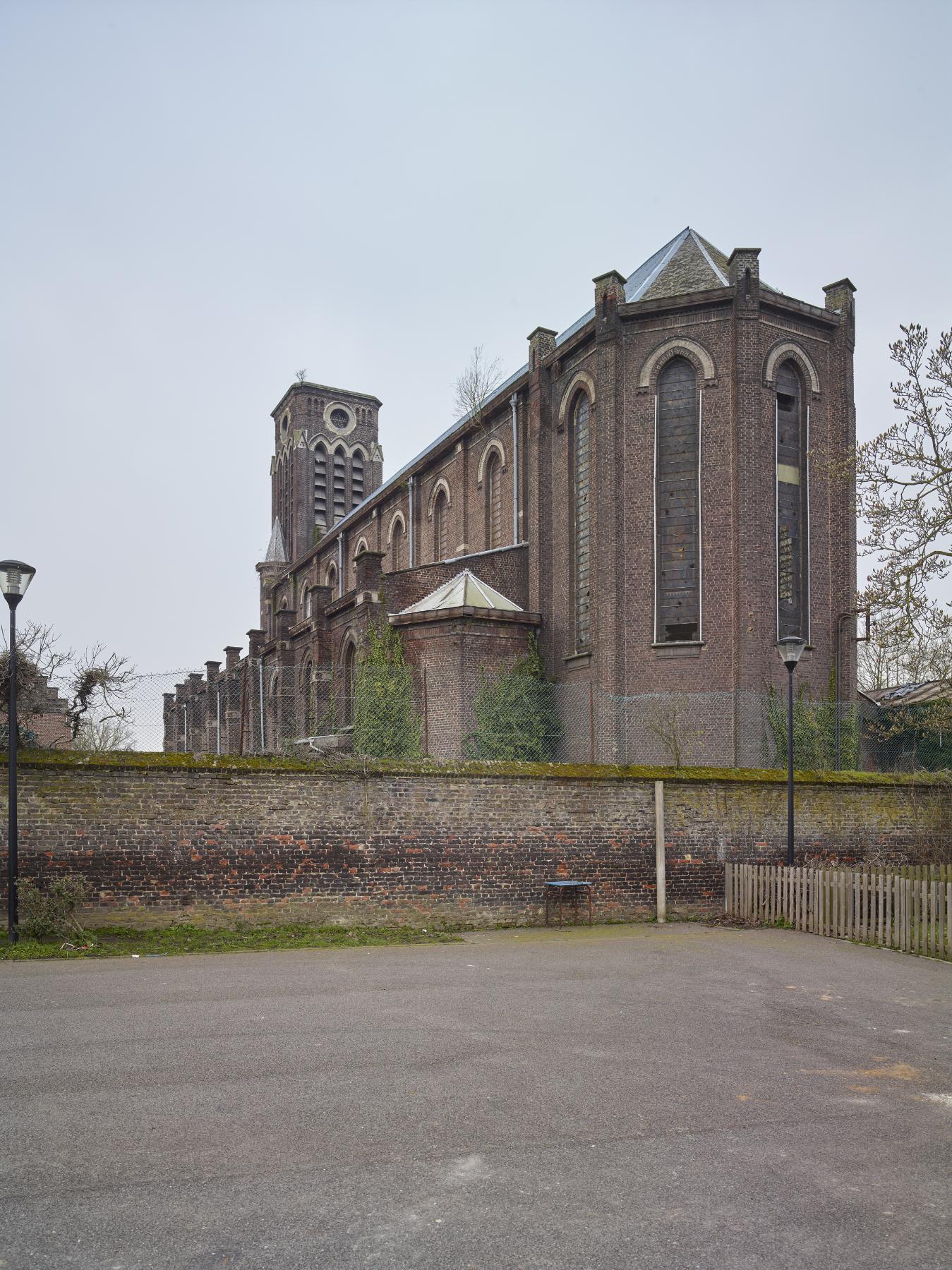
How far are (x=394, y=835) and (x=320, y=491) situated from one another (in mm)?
50472

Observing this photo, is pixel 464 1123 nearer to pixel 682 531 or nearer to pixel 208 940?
pixel 208 940

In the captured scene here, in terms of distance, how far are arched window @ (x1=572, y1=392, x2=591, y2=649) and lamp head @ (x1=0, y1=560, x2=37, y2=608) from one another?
16286 mm

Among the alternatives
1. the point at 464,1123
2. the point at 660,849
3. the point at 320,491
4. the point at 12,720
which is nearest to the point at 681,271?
the point at 660,849

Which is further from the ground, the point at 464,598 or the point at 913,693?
the point at 464,598

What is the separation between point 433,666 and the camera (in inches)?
1021

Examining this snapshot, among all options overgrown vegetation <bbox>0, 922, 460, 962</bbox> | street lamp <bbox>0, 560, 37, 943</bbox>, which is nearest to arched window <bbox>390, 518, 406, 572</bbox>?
overgrown vegetation <bbox>0, 922, 460, 962</bbox>

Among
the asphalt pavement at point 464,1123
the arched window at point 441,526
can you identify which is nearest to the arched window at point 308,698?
the arched window at point 441,526

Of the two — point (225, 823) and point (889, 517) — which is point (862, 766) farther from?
point (225, 823)

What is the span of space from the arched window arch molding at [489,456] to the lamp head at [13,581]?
69.0ft

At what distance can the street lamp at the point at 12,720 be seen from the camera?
432 inches

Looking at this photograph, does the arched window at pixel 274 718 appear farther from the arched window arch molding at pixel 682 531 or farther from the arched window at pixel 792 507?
the arched window at pixel 792 507

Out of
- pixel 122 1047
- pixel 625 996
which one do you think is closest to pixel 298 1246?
pixel 122 1047

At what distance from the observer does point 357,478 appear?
63094 millimetres

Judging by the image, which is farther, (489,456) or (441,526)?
(441,526)
